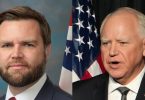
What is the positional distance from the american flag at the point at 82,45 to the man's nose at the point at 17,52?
0.90 metres

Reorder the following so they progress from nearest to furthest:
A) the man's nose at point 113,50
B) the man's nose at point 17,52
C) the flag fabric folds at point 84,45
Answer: the man's nose at point 17,52, the man's nose at point 113,50, the flag fabric folds at point 84,45

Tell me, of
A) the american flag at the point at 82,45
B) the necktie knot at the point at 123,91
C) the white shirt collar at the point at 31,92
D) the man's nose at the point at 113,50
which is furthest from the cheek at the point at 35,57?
the american flag at the point at 82,45

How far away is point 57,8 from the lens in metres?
3.03

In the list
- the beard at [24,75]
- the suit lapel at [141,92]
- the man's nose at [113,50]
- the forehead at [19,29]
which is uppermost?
the forehead at [19,29]

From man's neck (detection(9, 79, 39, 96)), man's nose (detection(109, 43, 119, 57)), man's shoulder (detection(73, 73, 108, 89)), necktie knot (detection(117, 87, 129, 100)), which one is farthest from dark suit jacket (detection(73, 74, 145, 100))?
man's neck (detection(9, 79, 39, 96))

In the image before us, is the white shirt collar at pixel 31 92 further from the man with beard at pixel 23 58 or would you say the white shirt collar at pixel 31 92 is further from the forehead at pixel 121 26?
Answer: the forehead at pixel 121 26

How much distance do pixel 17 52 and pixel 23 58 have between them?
46mm

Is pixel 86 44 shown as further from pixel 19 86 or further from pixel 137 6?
pixel 19 86

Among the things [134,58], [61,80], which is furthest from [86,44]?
[134,58]

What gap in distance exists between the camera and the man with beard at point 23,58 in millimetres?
1952

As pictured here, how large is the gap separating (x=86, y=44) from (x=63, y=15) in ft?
1.15

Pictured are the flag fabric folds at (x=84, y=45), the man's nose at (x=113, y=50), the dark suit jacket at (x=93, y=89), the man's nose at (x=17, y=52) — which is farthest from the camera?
the flag fabric folds at (x=84, y=45)

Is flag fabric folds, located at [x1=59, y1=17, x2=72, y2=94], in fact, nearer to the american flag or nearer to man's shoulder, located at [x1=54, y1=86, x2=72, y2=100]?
the american flag

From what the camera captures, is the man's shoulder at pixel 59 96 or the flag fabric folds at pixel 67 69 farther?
the flag fabric folds at pixel 67 69
